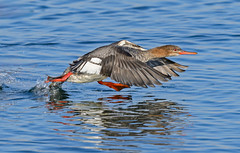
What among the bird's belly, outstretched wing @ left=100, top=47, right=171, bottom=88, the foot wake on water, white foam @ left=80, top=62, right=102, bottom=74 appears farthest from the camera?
the foot wake on water

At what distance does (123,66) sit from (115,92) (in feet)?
4.32

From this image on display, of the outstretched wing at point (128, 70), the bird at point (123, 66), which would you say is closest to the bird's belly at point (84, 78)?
the bird at point (123, 66)

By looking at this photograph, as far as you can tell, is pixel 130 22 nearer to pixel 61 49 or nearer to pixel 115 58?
pixel 61 49

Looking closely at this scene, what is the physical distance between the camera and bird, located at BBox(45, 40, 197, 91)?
8648 millimetres

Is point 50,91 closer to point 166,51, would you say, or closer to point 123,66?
point 123,66

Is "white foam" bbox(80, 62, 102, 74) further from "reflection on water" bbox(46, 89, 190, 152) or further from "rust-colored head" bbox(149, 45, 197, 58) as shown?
"rust-colored head" bbox(149, 45, 197, 58)

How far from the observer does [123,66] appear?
8.81 metres

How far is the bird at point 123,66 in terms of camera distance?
28.4ft

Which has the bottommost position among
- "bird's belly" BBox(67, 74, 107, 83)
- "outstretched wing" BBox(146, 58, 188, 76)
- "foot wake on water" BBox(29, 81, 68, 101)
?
"foot wake on water" BBox(29, 81, 68, 101)

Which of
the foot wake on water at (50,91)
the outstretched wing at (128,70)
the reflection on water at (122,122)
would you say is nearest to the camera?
the reflection on water at (122,122)

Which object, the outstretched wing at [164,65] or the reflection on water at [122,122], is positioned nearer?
the reflection on water at [122,122]

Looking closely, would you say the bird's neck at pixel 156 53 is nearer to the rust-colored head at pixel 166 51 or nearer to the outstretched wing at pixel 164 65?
the rust-colored head at pixel 166 51

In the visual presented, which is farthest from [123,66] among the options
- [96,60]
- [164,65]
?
[164,65]


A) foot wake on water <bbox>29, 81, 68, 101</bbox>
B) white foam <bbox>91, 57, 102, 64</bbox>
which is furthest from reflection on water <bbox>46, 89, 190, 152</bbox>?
white foam <bbox>91, 57, 102, 64</bbox>
